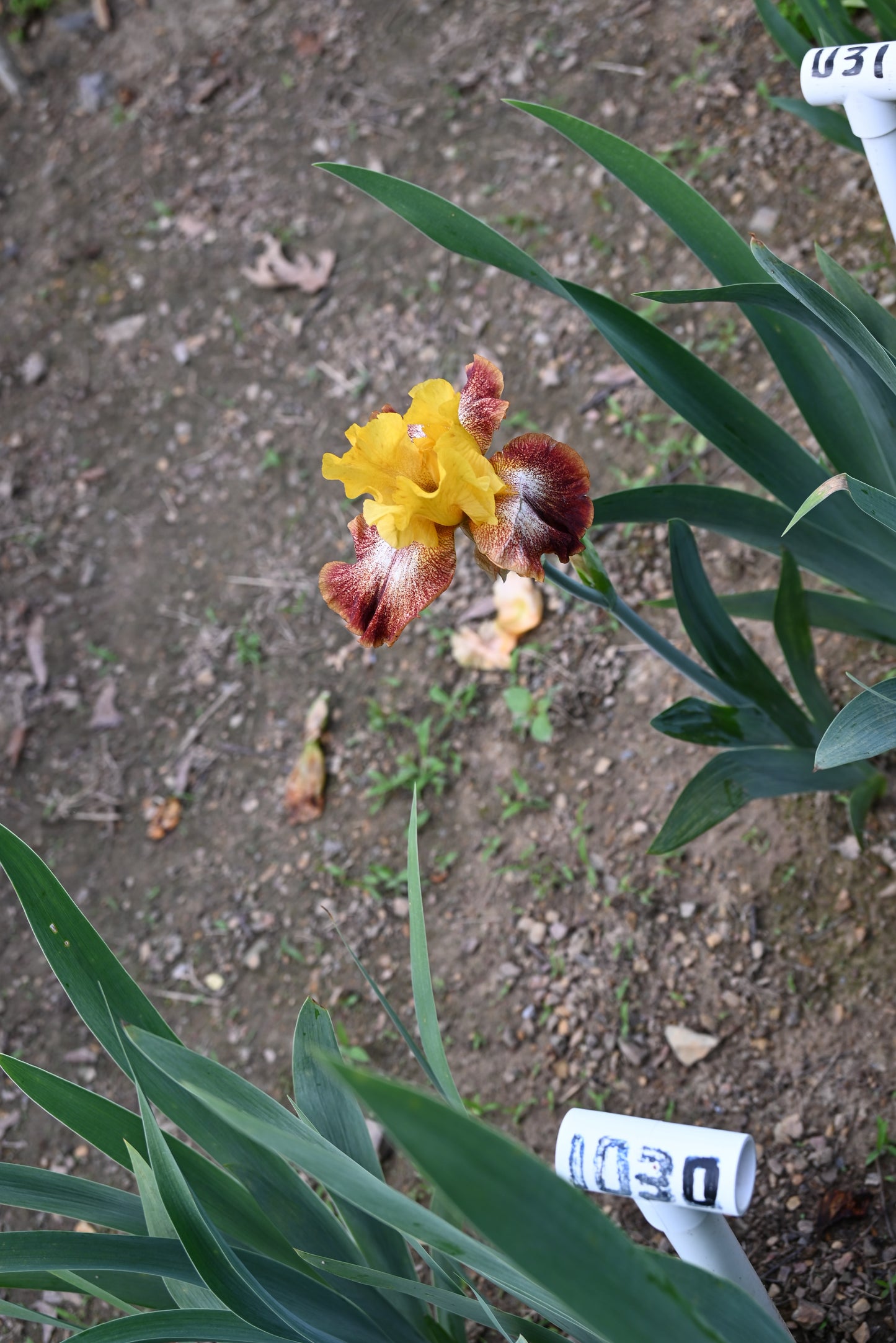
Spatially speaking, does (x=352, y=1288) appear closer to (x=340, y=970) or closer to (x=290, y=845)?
(x=340, y=970)

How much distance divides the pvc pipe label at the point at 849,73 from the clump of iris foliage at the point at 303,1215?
77 centimetres

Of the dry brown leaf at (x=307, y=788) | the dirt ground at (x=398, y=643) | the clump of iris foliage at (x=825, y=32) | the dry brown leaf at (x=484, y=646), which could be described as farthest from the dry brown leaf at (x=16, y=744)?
the clump of iris foliage at (x=825, y=32)

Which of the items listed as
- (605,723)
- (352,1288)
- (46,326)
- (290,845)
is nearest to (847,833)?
(605,723)

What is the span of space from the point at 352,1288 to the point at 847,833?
859 millimetres

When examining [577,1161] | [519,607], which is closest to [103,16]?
[519,607]

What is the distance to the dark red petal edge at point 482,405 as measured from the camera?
0.89 meters

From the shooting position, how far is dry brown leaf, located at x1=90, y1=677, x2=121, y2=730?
2.12 m

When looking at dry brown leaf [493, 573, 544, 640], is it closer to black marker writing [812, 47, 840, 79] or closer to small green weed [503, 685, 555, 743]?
small green weed [503, 685, 555, 743]

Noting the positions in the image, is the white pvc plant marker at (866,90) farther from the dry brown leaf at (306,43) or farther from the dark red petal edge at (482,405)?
the dry brown leaf at (306,43)

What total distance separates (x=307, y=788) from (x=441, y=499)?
1.08 metres

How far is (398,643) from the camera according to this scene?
6.29 feet

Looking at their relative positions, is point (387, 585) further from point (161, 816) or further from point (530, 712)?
point (161, 816)

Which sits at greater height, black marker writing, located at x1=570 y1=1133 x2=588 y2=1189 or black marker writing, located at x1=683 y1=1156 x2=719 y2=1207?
black marker writing, located at x1=683 y1=1156 x2=719 y2=1207

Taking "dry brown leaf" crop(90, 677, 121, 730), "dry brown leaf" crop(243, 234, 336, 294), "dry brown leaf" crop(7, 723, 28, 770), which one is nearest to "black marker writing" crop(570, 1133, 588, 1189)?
"dry brown leaf" crop(90, 677, 121, 730)
